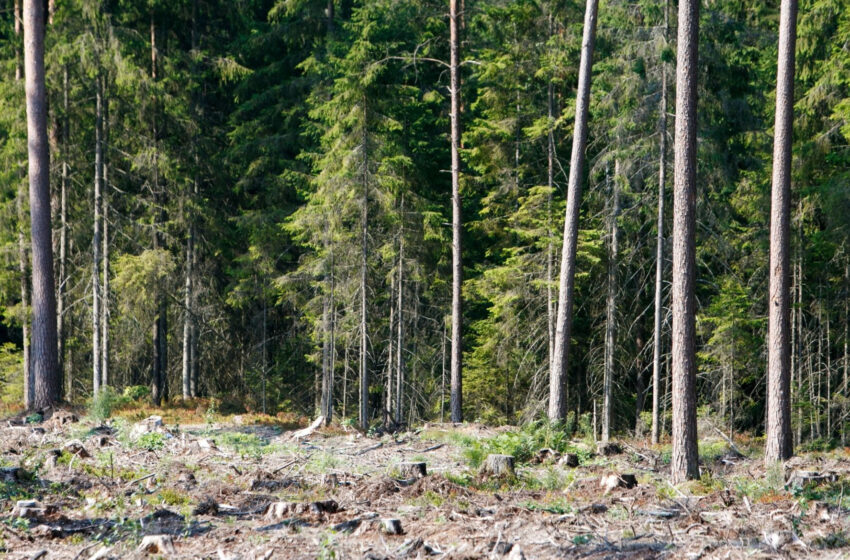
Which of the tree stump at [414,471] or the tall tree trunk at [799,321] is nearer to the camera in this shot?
the tree stump at [414,471]

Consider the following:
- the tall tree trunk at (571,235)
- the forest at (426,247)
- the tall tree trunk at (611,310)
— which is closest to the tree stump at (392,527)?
the forest at (426,247)

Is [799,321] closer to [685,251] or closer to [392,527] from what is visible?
[685,251]

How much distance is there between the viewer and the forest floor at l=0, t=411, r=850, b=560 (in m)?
6.45

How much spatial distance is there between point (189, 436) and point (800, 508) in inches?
360

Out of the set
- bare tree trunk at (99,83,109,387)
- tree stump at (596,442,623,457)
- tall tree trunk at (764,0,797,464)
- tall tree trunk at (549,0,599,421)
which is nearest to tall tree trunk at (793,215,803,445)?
tall tree trunk at (764,0,797,464)

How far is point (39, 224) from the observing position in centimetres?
1563

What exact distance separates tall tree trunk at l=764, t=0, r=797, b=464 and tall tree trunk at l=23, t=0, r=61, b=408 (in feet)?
44.0

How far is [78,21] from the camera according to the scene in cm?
1898

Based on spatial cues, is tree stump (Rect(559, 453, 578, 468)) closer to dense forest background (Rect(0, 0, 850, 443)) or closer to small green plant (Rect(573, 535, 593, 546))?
small green plant (Rect(573, 535, 593, 546))

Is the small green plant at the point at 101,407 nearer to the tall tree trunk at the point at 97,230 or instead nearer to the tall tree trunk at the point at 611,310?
the tall tree trunk at the point at 97,230

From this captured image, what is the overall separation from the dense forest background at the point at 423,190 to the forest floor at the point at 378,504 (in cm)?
771

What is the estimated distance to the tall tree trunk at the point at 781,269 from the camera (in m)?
12.6

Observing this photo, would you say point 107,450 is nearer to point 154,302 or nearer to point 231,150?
point 154,302

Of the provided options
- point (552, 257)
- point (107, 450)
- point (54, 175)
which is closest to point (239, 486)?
point (107, 450)
